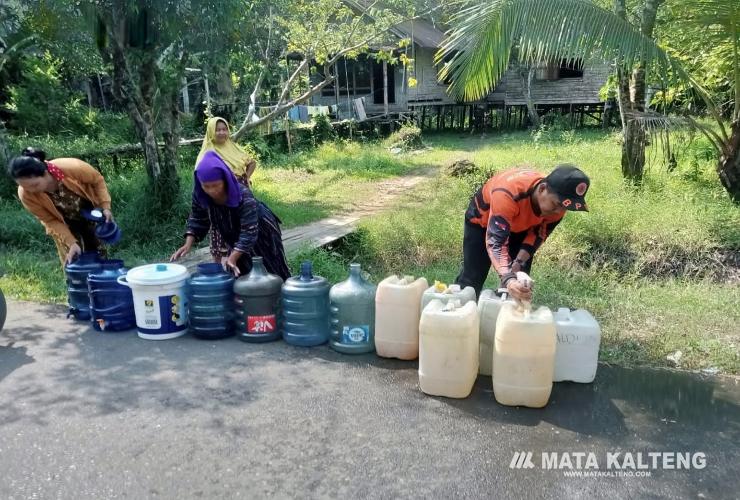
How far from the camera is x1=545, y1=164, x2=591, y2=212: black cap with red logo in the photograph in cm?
316

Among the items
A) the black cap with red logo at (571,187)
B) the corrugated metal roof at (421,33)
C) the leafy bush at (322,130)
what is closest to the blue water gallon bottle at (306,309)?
the black cap with red logo at (571,187)

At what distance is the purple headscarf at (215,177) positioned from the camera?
404 cm

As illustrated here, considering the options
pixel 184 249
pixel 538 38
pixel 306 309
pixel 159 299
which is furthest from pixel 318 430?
pixel 538 38

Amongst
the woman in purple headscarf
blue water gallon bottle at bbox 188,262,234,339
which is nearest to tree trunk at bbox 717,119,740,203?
the woman in purple headscarf

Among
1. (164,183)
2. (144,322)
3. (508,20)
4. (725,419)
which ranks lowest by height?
(725,419)

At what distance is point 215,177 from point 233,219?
0.43m

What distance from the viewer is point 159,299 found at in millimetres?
4223

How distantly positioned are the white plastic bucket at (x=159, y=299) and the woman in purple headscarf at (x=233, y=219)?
0.96ft

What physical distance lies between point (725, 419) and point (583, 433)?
2.71 ft

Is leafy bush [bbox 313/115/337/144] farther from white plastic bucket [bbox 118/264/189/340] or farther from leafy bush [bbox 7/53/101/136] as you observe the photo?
white plastic bucket [bbox 118/264/189/340]

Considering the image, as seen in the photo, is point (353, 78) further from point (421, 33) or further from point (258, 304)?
point (258, 304)

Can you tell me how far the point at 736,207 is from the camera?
7.44 metres

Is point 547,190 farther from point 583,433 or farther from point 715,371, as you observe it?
point 715,371

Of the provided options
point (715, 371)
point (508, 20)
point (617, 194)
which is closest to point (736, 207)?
point (617, 194)
